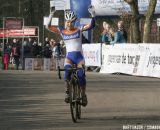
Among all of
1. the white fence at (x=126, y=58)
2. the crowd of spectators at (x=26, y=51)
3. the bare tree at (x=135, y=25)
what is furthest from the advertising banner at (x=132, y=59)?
the crowd of spectators at (x=26, y=51)

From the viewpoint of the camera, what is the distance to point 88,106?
13945mm

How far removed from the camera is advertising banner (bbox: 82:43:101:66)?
27.9 m

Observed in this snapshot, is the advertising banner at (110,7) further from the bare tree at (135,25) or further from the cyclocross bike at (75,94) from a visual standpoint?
the cyclocross bike at (75,94)

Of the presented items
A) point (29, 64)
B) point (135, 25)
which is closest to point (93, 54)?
point (135, 25)

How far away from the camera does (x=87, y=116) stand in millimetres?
12352

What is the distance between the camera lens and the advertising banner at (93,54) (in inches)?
1097

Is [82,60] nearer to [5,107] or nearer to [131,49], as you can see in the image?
[5,107]

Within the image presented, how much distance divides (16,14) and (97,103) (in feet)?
228

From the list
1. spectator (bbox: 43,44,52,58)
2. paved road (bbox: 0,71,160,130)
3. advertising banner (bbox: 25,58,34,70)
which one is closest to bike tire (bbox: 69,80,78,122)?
paved road (bbox: 0,71,160,130)

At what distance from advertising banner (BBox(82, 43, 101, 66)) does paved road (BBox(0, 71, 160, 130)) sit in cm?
733

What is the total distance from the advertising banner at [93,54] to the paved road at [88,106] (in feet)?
24.0

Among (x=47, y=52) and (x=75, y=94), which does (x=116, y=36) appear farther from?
(x=75, y=94)

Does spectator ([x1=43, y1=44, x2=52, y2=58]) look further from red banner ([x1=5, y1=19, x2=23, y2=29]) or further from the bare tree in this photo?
the bare tree

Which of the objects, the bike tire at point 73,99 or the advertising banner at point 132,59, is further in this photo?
the advertising banner at point 132,59
